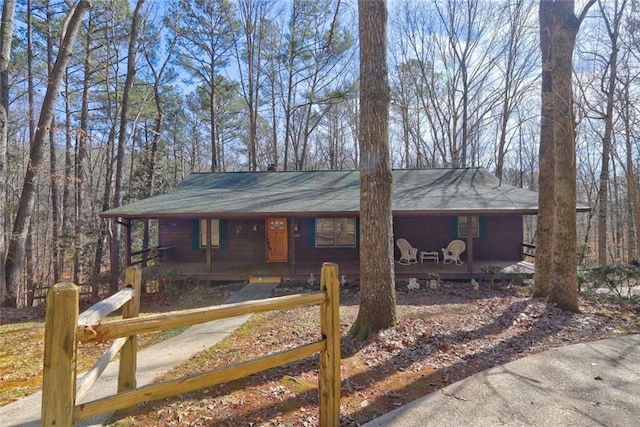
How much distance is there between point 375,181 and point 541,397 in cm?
283

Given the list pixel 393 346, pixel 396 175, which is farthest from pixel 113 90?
pixel 393 346

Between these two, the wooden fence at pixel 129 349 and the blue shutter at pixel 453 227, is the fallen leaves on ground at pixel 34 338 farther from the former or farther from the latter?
the blue shutter at pixel 453 227

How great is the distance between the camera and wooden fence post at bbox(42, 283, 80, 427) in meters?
1.46

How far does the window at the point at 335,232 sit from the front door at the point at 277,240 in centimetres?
116

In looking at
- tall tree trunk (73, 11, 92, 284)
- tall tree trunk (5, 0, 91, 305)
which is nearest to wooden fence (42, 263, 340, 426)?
tall tree trunk (5, 0, 91, 305)

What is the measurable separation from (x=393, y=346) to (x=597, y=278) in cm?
670

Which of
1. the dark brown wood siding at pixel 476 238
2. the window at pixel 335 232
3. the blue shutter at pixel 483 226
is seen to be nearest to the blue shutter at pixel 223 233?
the window at pixel 335 232

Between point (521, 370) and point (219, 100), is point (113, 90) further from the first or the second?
point (521, 370)

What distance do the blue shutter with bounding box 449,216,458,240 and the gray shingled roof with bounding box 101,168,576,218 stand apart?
0.85 metres

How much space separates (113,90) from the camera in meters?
17.0

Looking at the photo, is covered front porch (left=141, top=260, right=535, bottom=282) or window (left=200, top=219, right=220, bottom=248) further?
window (left=200, top=219, right=220, bottom=248)

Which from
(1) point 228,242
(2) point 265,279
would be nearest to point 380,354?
(2) point 265,279

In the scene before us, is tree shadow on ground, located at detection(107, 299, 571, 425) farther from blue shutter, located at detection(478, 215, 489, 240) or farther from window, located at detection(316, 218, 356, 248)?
window, located at detection(316, 218, 356, 248)

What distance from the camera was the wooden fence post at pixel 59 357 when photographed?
4.78 ft
